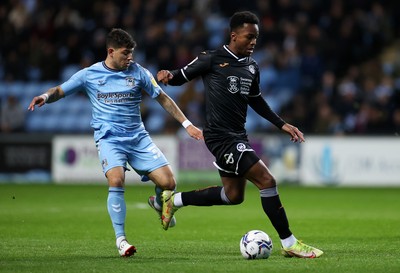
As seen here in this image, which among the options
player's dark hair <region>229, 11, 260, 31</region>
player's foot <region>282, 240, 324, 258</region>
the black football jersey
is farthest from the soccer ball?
player's dark hair <region>229, 11, 260, 31</region>

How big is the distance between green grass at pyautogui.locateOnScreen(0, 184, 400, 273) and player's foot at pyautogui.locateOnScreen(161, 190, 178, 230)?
0.98ft

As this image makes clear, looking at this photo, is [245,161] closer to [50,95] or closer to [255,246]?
[255,246]

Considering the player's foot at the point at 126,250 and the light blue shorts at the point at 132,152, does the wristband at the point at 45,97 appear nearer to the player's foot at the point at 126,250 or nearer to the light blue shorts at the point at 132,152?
the light blue shorts at the point at 132,152

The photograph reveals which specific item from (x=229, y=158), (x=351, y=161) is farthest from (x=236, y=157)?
(x=351, y=161)

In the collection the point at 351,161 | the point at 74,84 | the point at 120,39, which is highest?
the point at 120,39

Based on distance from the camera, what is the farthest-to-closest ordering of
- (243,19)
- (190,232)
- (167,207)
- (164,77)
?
1. (190,232)
2. (167,207)
3. (243,19)
4. (164,77)

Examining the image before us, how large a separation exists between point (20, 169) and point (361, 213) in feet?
30.6

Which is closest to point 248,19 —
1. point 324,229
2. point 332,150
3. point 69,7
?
point 324,229

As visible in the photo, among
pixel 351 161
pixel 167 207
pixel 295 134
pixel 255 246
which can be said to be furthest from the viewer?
pixel 351 161

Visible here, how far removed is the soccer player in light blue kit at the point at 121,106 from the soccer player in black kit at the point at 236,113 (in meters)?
0.38

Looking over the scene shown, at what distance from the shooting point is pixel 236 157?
838 centimetres

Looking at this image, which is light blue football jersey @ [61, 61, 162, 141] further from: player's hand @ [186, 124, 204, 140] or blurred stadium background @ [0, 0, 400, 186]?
blurred stadium background @ [0, 0, 400, 186]

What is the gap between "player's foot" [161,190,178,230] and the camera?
362 inches

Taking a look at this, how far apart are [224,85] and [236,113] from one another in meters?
0.29
